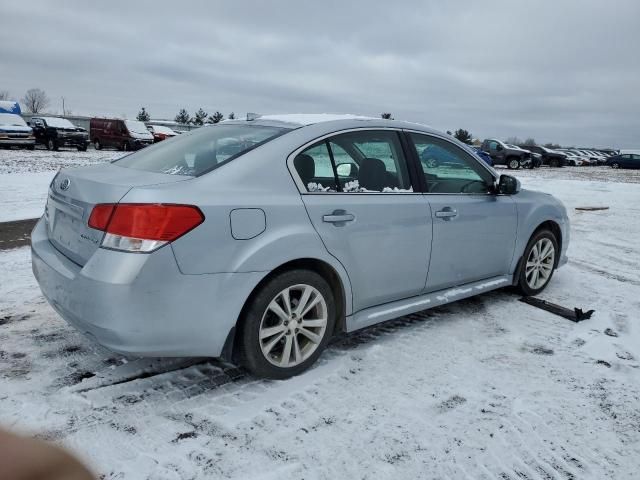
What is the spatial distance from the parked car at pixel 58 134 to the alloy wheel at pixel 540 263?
25.4 m

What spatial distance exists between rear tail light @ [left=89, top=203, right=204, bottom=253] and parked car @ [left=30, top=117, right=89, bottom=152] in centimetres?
2588

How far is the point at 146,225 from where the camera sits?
2523 mm

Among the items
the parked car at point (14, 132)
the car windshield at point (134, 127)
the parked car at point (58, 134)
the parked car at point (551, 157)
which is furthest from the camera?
the parked car at point (551, 157)

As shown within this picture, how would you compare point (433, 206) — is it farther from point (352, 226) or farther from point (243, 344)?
point (243, 344)

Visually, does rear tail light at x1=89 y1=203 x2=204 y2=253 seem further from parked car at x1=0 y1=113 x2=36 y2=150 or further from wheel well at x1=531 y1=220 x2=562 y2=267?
parked car at x1=0 y1=113 x2=36 y2=150

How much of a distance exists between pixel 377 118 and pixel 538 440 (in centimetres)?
235

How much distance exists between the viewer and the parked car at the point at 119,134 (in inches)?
1104

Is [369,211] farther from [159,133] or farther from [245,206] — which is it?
[159,133]

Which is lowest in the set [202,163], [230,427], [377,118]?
[230,427]

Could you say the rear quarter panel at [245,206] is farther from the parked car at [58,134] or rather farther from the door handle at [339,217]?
the parked car at [58,134]

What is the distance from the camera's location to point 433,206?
376 cm

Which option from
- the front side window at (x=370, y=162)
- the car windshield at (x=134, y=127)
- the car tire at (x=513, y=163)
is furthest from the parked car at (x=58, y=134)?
the front side window at (x=370, y=162)

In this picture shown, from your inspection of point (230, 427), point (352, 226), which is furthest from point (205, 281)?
point (352, 226)

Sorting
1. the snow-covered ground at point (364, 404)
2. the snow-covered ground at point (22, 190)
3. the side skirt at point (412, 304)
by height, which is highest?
the side skirt at point (412, 304)
